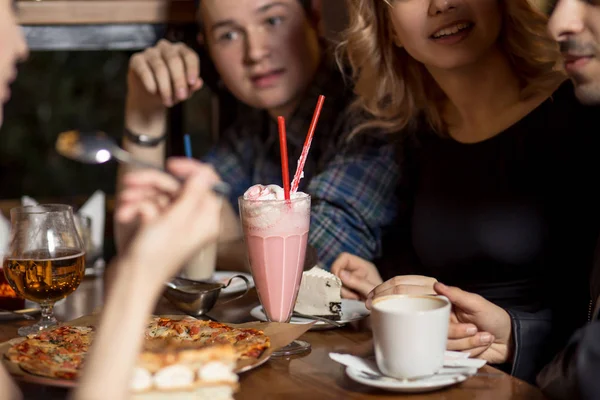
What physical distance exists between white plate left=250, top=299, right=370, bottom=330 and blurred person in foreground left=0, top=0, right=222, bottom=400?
1.62 ft

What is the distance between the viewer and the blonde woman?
5.19 feet

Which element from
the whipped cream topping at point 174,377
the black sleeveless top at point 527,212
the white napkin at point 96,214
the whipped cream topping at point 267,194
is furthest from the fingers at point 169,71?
the whipped cream topping at point 174,377

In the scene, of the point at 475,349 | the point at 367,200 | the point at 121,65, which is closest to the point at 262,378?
the point at 475,349

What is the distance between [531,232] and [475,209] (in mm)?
135

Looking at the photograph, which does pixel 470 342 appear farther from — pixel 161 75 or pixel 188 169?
pixel 161 75

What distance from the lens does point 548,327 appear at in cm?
139

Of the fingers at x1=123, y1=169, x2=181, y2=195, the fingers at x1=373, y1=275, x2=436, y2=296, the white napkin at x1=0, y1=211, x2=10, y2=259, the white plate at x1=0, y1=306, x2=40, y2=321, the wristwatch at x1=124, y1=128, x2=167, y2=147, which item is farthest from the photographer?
the wristwatch at x1=124, y1=128, x2=167, y2=147

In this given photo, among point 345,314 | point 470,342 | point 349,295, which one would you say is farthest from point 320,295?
point 470,342

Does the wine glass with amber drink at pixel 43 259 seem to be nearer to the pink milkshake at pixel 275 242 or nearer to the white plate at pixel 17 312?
the white plate at pixel 17 312

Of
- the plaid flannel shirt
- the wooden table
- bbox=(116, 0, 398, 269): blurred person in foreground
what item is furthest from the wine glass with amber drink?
the plaid flannel shirt

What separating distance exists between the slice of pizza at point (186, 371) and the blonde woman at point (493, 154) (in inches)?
22.7

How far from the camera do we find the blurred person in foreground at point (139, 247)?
69 centimetres

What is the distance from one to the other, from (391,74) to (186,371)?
1146 mm

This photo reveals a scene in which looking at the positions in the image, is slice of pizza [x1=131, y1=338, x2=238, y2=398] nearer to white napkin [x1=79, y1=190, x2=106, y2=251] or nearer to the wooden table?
the wooden table
